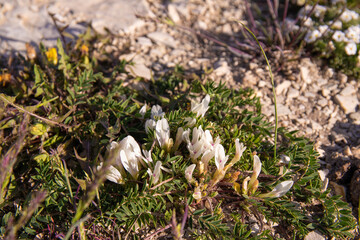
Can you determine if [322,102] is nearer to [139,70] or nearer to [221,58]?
[221,58]

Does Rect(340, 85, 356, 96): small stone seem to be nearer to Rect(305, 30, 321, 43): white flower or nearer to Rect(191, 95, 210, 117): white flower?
Rect(305, 30, 321, 43): white flower

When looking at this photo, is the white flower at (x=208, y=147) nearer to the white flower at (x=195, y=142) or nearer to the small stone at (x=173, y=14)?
the white flower at (x=195, y=142)

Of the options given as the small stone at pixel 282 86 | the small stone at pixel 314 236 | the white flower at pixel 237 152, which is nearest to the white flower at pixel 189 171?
the white flower at pixel 237 152

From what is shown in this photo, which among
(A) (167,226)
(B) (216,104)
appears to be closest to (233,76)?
(B) (216,104)

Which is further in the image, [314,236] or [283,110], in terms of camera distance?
[283,110]

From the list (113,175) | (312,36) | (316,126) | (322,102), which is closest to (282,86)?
(322,102)

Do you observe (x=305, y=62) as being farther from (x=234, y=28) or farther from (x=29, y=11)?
(x=29, y=11)
